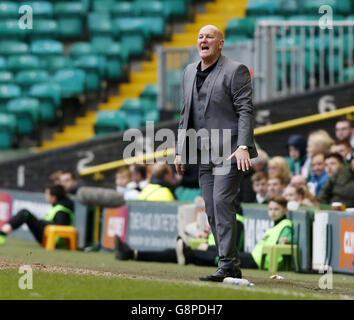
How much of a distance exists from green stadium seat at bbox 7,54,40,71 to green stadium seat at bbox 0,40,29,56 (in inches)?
12.5

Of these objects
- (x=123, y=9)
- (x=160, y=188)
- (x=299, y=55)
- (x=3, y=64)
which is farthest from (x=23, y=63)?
(x=160, y=188)

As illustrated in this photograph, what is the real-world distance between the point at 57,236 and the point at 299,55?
17.3 ft

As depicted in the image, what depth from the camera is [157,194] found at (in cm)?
1541

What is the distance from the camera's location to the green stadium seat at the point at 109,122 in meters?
20.8

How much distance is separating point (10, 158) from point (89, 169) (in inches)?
78.5

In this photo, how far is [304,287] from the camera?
9.36 m

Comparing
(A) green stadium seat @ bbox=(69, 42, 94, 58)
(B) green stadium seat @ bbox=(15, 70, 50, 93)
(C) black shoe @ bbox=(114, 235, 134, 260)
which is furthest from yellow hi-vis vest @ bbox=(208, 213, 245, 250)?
(A) green stadium seat @ bbox=(69, 42, 94, 58)

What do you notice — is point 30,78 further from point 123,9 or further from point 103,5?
point 123,9

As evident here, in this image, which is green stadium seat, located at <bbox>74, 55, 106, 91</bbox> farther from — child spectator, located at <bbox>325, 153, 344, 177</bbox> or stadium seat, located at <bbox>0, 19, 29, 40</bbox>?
child spectator, located at <bbox>325, 153, 344, 177</bbox>

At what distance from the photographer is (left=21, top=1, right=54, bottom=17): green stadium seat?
76.8 ft

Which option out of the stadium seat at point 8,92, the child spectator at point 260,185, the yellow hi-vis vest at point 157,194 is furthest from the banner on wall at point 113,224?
the stadium seat at point 8,92

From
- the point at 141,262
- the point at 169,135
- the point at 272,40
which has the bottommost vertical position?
the point at 141,262
